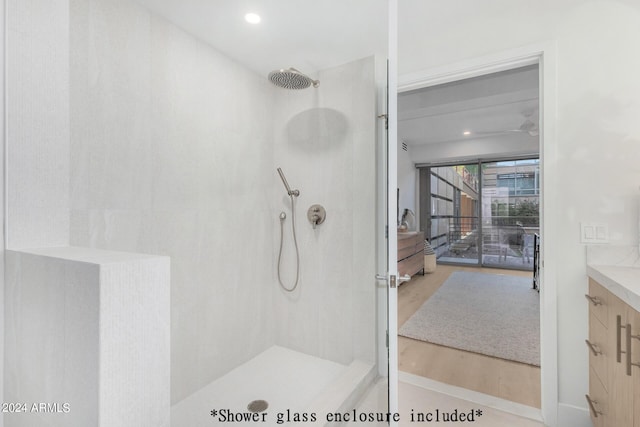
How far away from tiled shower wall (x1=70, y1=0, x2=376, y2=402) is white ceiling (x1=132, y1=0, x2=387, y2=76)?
71 millimetres

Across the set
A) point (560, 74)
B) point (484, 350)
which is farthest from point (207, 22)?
point (484, 350)

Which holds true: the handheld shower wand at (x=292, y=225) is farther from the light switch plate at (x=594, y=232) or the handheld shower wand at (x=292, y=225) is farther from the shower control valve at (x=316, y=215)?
the light switch plate at (x=594, y=232)

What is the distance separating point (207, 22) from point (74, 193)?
1032mm

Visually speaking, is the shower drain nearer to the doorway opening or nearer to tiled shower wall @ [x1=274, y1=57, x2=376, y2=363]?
tiled shower wall @ [x1=274, y1=57, x2=376, y2=363]

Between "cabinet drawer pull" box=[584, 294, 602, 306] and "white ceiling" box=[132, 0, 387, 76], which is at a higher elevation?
"white ceiling" box=[132, 0, 387, 76]

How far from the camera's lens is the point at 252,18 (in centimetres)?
155

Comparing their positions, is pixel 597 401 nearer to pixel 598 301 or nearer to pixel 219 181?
pixel 598 301

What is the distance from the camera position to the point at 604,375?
1.27 meters

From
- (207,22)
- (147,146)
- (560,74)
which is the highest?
(207,22)

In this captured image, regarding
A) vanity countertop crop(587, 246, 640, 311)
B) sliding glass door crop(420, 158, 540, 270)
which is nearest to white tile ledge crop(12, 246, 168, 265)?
vanity countertop crop(587, 246, 640, 311)

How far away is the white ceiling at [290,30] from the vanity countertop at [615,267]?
143cm

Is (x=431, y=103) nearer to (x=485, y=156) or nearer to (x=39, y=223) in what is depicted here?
(x=485, y=156)

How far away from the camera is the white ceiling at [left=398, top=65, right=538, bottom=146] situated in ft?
10.1

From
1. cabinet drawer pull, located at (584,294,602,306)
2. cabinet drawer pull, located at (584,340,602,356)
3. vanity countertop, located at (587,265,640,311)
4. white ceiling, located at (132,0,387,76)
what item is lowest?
cabinet drawer pull, located at (584,340,602,356)
